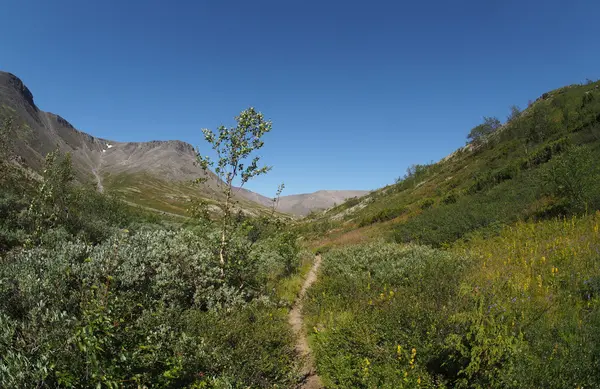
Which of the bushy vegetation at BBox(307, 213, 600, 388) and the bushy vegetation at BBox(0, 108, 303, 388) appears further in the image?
the bushy vegetation at BBox(307, 213, 600, 388)

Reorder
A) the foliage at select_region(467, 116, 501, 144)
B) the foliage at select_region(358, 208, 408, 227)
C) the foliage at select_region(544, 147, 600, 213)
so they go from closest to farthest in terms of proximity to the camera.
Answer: the foliage at select_region(544, 147, 600, 213)
the foliage at select_region(358, 208, 408, 227)
the foliage at select_region(467, 116, 501, 144)

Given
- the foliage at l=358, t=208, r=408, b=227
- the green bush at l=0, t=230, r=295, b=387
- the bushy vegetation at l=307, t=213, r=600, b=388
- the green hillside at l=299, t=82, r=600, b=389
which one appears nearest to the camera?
the green bush at l=0, t=230, r=295, b=387

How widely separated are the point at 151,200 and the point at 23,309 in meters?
188

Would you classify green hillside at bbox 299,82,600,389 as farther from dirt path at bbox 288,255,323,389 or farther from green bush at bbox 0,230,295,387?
green bush at bbox 0,230,295,387

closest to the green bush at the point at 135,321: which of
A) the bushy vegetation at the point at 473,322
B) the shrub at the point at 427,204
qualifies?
the bushy vegetation at the point at 473,322

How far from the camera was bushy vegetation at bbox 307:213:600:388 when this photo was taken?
4.68m

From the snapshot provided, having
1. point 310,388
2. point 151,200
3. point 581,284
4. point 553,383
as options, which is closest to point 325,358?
point 310,388

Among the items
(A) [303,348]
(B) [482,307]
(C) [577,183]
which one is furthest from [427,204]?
(A) [303,348]

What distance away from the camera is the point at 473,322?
5520 mm

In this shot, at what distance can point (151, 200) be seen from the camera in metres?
175

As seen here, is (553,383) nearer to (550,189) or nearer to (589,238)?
(589,238)

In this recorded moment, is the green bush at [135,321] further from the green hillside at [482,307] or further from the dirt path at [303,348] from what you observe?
the green hillside at [482,307]

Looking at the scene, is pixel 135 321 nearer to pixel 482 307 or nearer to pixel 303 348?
pixel 303 348

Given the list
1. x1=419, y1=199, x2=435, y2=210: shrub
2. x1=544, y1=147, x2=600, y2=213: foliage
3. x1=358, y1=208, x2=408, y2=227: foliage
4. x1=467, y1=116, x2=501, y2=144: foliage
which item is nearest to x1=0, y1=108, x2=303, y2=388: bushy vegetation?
x1=544, y1=147, x2=600, y2=213: foliage
